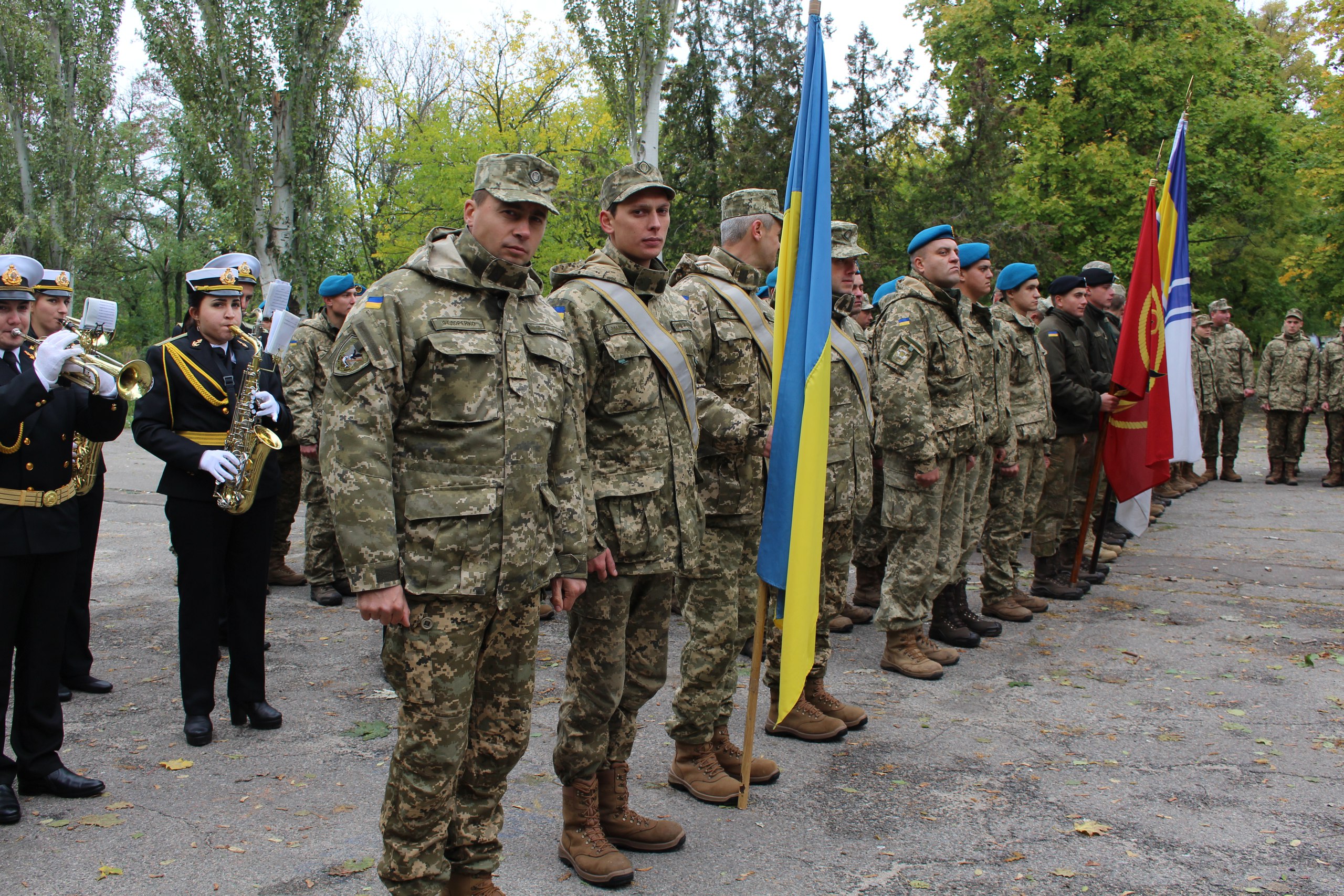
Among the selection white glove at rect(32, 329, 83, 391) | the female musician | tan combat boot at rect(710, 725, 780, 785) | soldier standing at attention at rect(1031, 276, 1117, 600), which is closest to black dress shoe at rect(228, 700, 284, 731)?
the female musician

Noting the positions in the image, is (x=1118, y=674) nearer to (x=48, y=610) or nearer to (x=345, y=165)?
(x=48, y=610)

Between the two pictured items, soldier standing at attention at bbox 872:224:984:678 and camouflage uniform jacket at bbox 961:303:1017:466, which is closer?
soldier standing at attention at bbox 872:224:984:678

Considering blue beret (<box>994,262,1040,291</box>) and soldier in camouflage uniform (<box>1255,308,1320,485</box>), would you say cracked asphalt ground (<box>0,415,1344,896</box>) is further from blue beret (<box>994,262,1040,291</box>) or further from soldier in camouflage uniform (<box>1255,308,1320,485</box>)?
soldier in camouflage uniform (<box>1255,308,1320,485</box>)

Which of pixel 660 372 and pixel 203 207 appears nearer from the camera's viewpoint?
pixel 660 372

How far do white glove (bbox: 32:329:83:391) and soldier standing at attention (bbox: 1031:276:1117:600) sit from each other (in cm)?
685

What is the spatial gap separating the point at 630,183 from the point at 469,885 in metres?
2.55

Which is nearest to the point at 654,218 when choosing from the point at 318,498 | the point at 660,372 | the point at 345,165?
the point at 660,372

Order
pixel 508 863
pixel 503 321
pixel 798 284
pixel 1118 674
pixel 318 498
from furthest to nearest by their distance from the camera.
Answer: pixel 318 498, pixel 1118 674, pixel 798 284, pixel 508 863, pixel 503 321

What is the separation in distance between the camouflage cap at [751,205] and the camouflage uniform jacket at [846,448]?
0.61m

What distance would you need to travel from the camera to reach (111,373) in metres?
4.35

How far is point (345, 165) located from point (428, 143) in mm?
6963

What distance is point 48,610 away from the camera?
430cm

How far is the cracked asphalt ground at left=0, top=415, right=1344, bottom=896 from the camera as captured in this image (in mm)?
3705

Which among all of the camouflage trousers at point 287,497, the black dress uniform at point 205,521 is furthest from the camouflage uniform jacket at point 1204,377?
the black dress uniform at point 205,521
